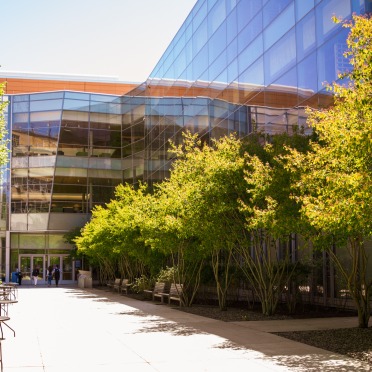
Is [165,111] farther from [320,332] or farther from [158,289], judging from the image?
[320,332]

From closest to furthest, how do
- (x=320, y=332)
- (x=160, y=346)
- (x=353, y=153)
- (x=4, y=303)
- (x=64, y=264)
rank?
(x=353, y=153)
(x=160, y=346)
(x=320, y=332)
(x=4, y=303)
(x=64, y=264)

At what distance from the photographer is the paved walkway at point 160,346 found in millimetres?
10094

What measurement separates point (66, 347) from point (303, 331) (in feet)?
18.1

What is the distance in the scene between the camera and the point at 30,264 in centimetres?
5531

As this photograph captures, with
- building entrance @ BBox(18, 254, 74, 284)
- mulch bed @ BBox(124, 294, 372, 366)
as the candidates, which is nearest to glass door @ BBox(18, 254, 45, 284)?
building entrance @ BBox(18, 254, 74, 284)

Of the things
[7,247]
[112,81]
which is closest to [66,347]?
[7,247]

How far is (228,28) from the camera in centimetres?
3050

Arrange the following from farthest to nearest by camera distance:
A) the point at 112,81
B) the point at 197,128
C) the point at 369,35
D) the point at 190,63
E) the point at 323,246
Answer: the point at 112,81 < the point at 190,63 < the point at 197,128 < the point at 323,246 < the point at 369,35

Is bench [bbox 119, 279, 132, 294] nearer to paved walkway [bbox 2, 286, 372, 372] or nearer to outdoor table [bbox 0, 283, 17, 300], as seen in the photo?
outdoor table [bbox 0, 283, 17, 300]

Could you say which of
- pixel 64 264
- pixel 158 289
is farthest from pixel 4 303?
pixel 64 264

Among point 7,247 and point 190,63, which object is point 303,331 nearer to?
point 190,63

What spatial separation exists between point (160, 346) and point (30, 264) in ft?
148

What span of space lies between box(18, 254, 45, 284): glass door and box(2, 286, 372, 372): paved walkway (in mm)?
36883

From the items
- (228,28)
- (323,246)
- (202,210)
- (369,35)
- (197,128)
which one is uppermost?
(228,28)
